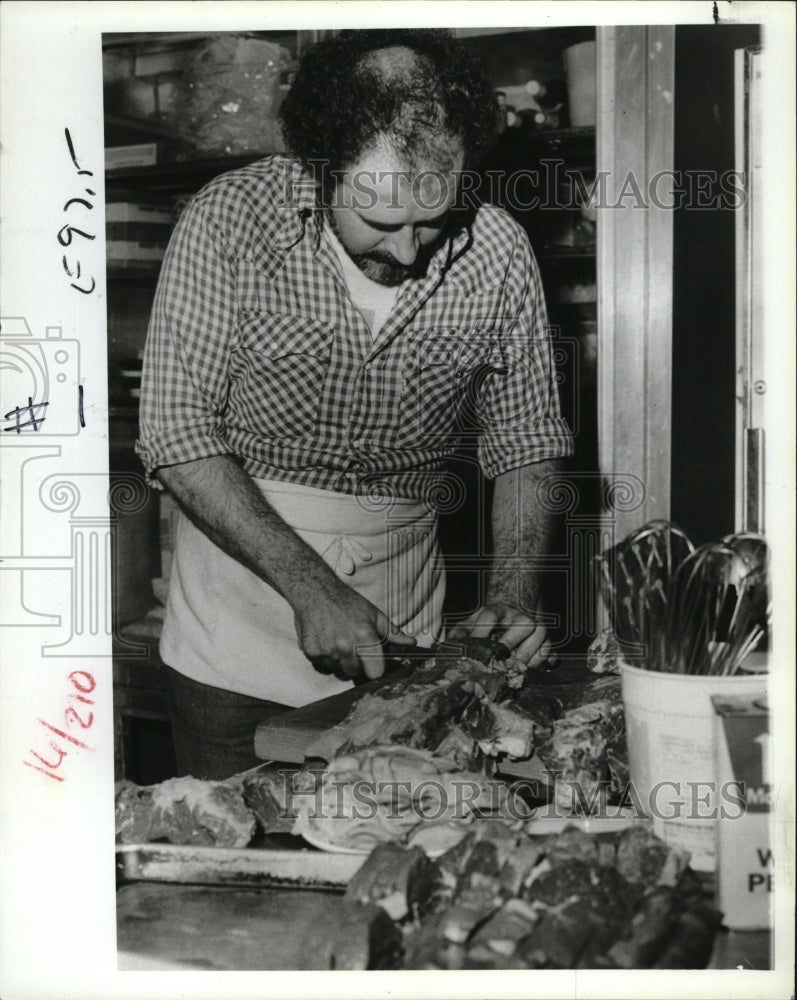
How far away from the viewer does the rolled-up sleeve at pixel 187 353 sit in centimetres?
141

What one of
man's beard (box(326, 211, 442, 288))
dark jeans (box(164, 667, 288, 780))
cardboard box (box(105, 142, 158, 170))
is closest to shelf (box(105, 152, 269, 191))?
cardboard box (box(105, 142, 158, 170))

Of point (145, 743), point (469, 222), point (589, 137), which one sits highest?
point (589, 137)

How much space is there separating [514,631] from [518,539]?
0.14m

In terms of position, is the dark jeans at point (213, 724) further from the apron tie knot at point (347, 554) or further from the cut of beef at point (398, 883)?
the cut of beef at point (398, 883)

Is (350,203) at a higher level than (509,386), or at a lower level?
higher

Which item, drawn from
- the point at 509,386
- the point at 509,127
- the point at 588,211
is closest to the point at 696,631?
the point at 509,386

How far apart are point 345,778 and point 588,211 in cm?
89

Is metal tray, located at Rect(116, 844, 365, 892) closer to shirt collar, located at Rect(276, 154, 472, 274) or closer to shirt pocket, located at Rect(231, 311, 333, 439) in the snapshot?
shirt pocket, located at Rect(231, 311, 333, 439)

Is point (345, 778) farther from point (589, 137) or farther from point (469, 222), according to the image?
point (589, 137)

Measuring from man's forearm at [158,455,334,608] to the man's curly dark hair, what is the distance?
0.47 metres

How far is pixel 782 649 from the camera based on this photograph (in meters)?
1.28

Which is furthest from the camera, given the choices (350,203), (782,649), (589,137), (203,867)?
(589,137)

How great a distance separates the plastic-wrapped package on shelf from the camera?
4.73ft
